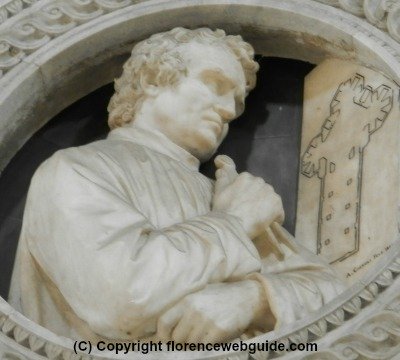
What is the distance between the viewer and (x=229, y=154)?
642cm

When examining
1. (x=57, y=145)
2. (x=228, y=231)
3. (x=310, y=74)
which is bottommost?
(x=228, y=231)

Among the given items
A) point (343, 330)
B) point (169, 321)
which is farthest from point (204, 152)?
point (343, 330)

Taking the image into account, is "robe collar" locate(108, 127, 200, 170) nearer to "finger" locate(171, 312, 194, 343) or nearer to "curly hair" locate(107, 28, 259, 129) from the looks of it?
"curly hair" locate(107, 28, 259, 129)

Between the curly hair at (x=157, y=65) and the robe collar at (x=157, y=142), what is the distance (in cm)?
14

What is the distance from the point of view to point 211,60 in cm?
608

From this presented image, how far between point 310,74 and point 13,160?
4.11 ft

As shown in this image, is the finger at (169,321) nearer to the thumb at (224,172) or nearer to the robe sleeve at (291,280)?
the robe sleeve at (291,280)

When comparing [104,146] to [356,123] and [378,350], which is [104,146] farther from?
[378,350]

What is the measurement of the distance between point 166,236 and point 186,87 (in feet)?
3.00

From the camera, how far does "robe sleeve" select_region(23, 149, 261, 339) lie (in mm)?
5137

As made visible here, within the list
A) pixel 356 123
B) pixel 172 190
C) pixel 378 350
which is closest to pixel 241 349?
pixel 378 350

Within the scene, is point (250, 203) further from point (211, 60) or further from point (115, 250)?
point (211, 60)

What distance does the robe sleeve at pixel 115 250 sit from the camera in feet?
16.9

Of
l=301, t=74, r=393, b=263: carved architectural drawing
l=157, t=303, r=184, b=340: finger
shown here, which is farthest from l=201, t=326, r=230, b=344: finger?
l=301, t=74, r=393, b=263: carved architectural drawing
